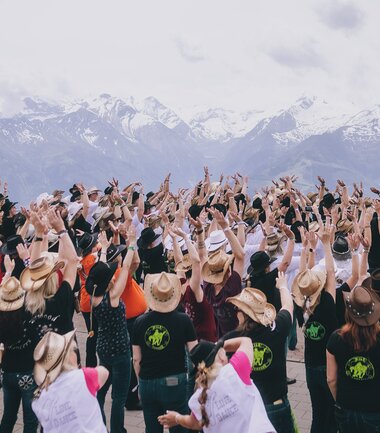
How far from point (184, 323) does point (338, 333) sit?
149 cm

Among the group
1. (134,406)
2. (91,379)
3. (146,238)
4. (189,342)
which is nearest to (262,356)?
(189,342)

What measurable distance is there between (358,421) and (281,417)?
0.69 metres

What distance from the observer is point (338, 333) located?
4.93m

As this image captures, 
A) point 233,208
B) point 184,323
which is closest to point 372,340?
point 184,323

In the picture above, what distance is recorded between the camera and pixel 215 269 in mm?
6816

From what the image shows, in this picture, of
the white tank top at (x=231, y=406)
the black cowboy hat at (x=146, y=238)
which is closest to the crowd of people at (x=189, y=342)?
the white tank top at (x=231, y=406)

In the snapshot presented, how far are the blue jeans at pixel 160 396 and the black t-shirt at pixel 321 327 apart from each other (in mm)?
1320

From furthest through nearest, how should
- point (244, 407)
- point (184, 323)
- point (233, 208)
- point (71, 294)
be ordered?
1. point (233, 208)
2. point (71, 294)
3. point (184, 323)
4. point (244, 407)

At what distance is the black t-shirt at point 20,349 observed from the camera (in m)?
5.84

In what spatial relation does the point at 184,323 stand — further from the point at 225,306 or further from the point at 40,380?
the point at 40,380

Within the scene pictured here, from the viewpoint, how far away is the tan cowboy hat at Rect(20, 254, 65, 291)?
6.01 meters

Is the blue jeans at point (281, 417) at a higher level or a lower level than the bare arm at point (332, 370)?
lower

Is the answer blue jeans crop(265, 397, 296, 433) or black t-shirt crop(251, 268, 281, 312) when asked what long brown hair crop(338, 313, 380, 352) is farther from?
black t-shirt crop(251, 268, 281, 312)

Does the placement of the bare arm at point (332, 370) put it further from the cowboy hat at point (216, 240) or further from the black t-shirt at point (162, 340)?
the cowboy hat at point (216, 240)
